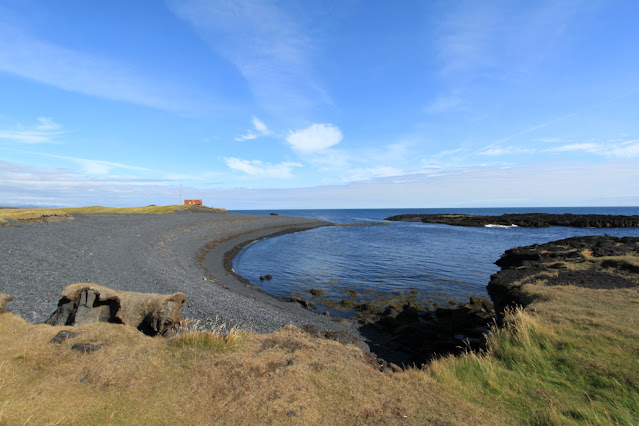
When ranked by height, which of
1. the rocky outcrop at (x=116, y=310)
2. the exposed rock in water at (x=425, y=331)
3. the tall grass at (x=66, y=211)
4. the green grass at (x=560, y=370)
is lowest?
the exposed rock in water at (x=425, y=331)

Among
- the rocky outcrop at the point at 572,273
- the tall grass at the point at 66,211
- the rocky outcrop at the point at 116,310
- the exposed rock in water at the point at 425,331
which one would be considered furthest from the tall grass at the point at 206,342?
the tall grass at the point at 66,211

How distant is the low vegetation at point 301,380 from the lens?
4844mm

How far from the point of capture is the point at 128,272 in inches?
643

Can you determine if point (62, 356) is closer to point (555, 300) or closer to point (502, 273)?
point (555, 300)

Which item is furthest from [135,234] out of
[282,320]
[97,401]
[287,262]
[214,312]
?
[97,401]

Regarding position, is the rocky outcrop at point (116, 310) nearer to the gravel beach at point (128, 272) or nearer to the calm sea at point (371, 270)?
Result: the gravel beach at point (128, 272)

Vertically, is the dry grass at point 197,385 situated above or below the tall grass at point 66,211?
below

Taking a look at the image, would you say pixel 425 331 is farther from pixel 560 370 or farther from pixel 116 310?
pixel 116 310

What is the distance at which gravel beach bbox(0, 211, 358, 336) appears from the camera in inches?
443

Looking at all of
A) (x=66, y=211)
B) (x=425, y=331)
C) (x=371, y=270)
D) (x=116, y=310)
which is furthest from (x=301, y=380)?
(x=66, y=211)

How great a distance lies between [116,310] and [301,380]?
618 centimetres

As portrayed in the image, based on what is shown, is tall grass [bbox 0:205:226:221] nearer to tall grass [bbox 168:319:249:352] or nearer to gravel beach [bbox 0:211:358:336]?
gravel beach [bbox 0:211:358:336]

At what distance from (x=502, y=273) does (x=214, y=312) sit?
58.8 feet

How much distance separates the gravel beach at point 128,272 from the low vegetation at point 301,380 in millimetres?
3521
